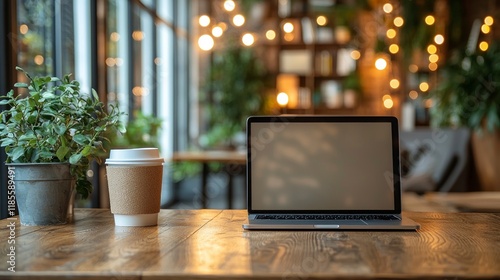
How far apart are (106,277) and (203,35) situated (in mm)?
5234

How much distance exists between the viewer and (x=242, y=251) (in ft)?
4.56

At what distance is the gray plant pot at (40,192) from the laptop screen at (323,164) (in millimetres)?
515

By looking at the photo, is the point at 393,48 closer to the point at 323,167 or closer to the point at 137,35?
the point at 137,35

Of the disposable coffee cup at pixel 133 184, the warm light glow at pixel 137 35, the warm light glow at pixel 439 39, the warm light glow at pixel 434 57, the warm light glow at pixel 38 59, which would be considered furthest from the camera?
the warm light glow at pixel 434 57

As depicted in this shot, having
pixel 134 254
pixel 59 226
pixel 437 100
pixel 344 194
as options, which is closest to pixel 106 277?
pixel 134 254

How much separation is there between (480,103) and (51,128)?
4706 mm

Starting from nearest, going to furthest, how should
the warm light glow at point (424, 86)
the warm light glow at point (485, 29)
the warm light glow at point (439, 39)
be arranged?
the warm light glow at point (485, 29) < the warm light glow at point (439, 39) < the warm light glow at point (424, 86)

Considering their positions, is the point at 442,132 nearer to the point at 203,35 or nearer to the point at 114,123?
the point at 203,35

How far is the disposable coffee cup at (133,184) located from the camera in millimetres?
1718

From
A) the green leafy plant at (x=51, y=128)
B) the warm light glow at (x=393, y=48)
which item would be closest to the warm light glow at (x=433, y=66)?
the warm light glow at (x=393, y=48)

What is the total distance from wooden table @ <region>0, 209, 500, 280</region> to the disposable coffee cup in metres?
0.04

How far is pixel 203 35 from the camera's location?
6270 millimetres

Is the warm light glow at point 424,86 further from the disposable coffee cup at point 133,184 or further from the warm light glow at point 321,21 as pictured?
the disposable coffee cup at point 133,184

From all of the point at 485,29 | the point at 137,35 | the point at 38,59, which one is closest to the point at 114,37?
the point at 137,35
